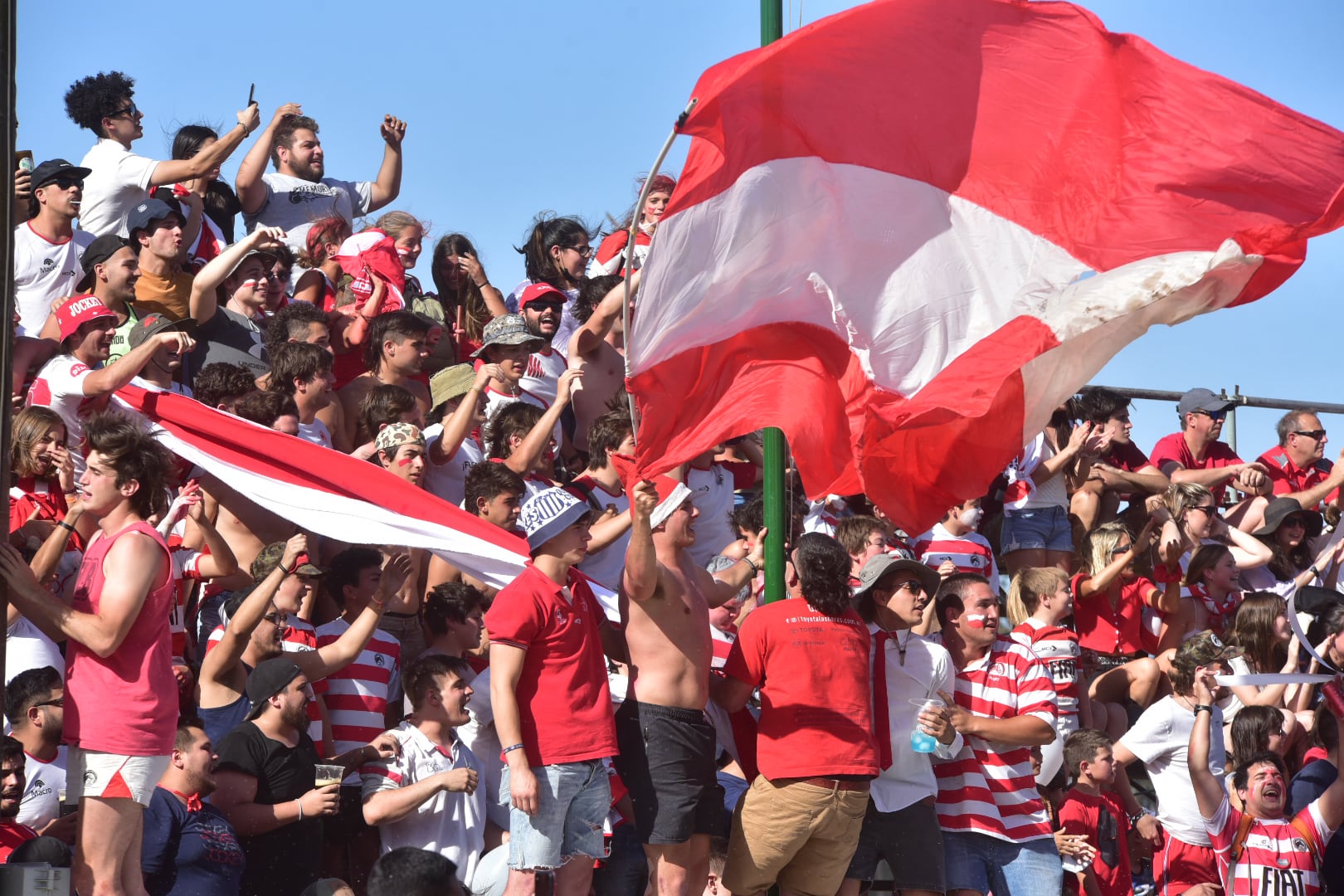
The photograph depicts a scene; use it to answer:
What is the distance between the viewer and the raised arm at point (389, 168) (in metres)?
12.5

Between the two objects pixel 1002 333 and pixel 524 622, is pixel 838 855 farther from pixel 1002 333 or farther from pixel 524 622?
pixel 1002 333

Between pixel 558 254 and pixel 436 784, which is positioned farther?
pixel 558 254

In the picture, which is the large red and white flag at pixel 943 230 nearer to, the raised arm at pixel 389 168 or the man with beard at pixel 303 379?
the man with beard at pixel 303 379

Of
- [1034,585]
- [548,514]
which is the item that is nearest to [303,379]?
[548,514]

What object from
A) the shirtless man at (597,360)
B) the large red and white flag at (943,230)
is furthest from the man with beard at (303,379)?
the large red and white flag at (943,230)

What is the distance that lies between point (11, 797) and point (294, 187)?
658 cm

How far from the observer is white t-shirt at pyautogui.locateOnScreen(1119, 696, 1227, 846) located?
898cm

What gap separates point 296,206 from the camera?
469 inches

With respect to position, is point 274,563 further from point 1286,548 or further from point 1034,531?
point 1286,548

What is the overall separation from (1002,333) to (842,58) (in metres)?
1.21

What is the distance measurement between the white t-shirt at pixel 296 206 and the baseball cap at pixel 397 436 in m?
3.39

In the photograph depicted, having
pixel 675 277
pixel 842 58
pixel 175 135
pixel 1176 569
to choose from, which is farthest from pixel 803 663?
pixel 175 135

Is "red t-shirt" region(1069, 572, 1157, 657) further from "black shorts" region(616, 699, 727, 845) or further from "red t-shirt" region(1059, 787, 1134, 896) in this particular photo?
"black shorts" region(616, 699, 727, 845)

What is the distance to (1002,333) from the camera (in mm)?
6738
